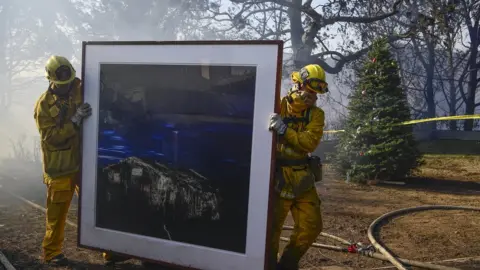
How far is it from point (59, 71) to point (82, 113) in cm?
61

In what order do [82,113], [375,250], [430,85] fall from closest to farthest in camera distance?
[82,113]
[375,250]
[430,85]

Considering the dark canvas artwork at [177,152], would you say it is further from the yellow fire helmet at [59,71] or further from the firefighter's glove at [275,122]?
the yellow fire helmet at [59,71]

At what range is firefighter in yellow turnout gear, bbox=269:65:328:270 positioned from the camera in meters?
3.92

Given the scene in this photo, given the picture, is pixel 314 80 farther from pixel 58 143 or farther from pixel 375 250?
pixel 58 143

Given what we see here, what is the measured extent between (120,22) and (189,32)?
2724 mm

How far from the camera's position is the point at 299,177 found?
154 inches

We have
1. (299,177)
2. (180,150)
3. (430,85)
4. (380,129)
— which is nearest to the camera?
(180,150)

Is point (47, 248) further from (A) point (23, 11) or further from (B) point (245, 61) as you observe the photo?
(A) point (23, 11)

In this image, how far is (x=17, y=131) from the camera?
20.9 m

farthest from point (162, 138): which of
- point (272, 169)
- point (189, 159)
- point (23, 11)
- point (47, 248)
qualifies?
point (23, 11)

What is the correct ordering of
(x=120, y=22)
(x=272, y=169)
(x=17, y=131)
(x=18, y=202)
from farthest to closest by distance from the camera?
(x=17, y=131) < (x=120, y=22) < (x=18, y=202) < (x=272, y=169)

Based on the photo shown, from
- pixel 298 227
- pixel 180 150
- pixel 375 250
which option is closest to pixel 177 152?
pixel 180 150

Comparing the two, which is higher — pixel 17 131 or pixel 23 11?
pixel 23 11

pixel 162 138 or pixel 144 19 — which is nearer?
pixel 162 138
